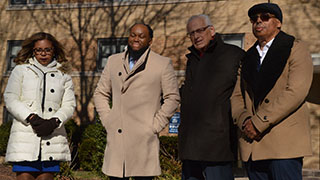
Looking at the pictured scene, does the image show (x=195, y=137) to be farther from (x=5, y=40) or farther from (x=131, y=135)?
(x=5, y=40)

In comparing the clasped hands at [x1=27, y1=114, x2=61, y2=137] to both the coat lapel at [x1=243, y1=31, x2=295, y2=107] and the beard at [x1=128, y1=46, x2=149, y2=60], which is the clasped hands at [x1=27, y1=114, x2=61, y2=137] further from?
the coat lapel at [x1=243, y1=31, x2=295, y2=107]

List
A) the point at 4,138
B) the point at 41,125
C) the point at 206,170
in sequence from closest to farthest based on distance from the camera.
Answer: the point at 206,170
the point at 41,125
the point at 4,138

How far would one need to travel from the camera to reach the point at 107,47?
52.5ft

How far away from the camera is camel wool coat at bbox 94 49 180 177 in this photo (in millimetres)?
4441

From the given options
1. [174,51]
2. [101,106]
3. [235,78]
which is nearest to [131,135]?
[101,106]

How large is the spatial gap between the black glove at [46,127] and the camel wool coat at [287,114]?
2148 mm

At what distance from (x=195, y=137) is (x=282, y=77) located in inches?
42.8

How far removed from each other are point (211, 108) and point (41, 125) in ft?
6.09

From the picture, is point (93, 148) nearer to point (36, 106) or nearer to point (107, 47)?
point (107, 47)

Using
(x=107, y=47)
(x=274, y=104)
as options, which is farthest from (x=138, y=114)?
(x=107, y=47)

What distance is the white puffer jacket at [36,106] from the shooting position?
4496 mm

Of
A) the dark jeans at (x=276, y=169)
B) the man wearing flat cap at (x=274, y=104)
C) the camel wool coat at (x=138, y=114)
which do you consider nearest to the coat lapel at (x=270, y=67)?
the man wearing flat cap at (x=274, y=104)

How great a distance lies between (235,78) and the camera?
4.19 metres

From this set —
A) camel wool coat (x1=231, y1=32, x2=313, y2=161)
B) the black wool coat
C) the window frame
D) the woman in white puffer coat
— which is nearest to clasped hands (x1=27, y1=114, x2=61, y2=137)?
the woman in white puffer coat
